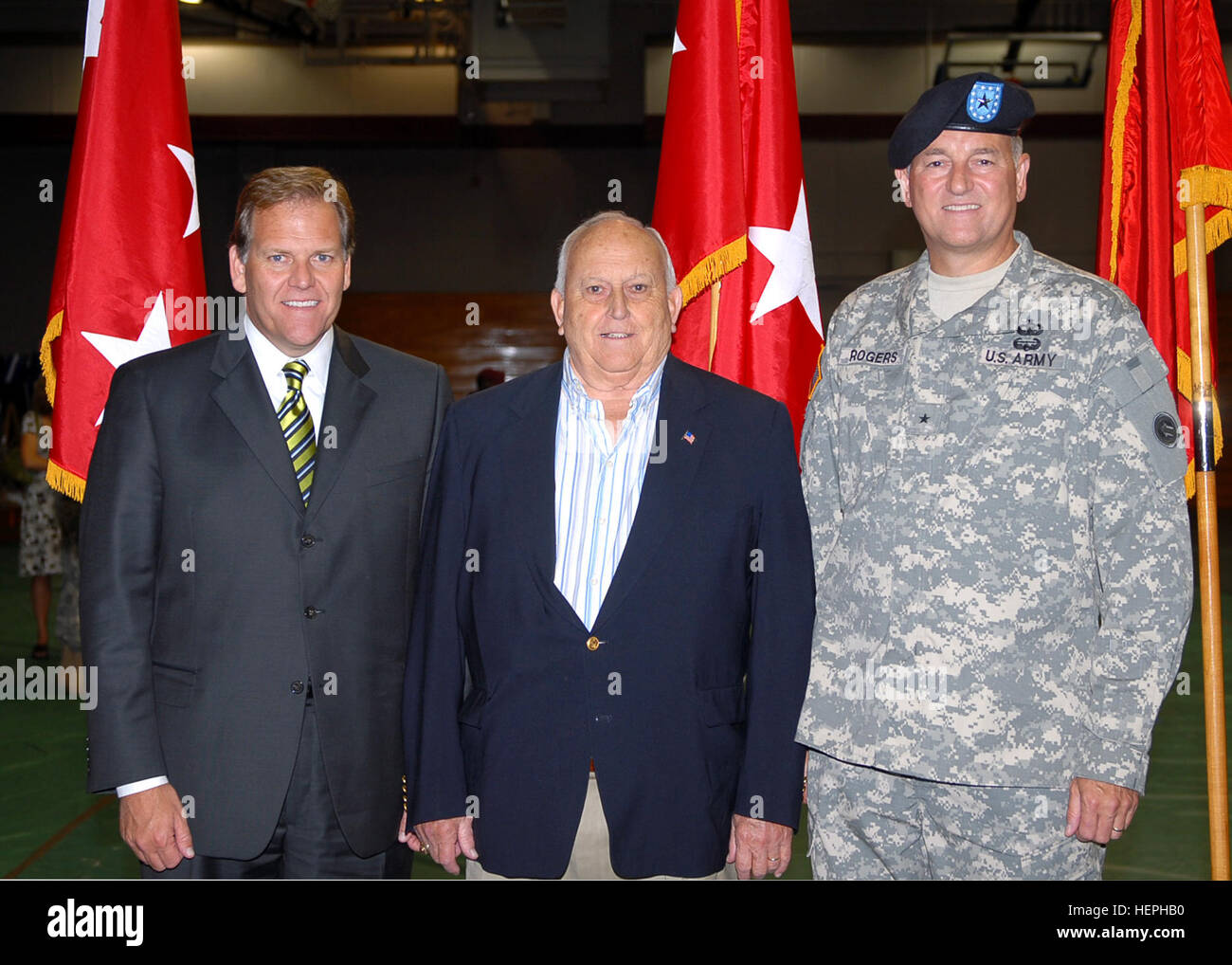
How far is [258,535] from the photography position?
86.0 inches

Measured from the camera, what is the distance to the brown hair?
7.32 feet

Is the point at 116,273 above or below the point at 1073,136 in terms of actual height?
below

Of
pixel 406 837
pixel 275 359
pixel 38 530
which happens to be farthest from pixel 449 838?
pixel 38 530

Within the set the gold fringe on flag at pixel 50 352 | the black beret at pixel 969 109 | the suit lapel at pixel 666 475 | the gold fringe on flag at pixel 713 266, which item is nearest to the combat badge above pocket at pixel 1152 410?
the black beret at pixel 969 109

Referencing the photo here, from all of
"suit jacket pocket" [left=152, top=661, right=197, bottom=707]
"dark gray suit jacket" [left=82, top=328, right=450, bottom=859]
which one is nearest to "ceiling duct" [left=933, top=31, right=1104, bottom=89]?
"dark gray suit jacket" [left=82, top=328, right=450, bottom=859]

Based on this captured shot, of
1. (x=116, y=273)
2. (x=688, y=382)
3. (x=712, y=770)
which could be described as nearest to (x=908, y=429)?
(x=688, y=382)

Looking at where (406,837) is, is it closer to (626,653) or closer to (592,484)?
(626,653)

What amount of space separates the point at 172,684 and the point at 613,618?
866 millimetres

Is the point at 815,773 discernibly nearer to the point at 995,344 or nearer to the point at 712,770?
the point at 712,770

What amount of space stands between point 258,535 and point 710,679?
90 centimetres

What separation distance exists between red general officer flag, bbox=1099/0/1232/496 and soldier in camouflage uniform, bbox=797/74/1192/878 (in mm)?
814

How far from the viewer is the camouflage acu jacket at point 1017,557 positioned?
204 cm

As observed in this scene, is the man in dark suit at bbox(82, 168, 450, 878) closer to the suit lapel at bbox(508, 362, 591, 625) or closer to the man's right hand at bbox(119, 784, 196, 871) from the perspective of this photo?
the man's right hand at bbox(119, 784, 196, 871)

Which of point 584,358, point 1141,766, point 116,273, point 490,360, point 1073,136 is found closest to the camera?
point 1141,766
